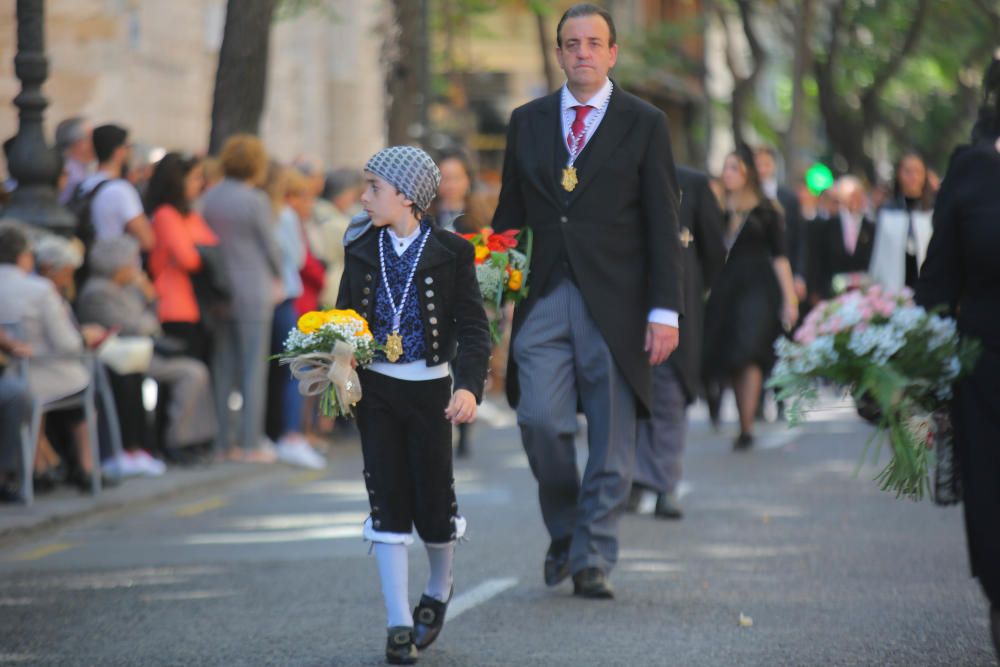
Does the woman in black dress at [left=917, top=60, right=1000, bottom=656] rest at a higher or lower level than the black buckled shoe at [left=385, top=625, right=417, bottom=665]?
higher

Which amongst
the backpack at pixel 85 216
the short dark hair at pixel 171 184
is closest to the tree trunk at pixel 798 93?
the short dark hair at pixel 171 184

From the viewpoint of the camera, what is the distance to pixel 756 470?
45.6ft

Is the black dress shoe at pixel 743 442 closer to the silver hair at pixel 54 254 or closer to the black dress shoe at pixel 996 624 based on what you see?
the silver hair at pixel 54 254

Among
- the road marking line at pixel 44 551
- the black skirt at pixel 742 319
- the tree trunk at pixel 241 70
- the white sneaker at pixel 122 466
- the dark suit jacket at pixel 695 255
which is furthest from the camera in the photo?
the tree trunk at pixel 241 70

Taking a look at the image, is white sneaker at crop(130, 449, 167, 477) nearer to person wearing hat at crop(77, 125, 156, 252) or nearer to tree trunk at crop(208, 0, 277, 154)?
person wearing hat at crop(77, 125, 156, 252)

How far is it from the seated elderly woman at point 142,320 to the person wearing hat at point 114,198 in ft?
1.01

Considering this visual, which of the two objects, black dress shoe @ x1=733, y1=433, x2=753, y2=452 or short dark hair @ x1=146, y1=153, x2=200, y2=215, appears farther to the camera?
black dress shoe @ x1=733, y1=433, x2=753, y2=452


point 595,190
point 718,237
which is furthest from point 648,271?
point 718,237

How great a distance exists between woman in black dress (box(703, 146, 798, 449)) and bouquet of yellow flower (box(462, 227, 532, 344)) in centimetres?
681

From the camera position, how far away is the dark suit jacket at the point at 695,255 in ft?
36.2

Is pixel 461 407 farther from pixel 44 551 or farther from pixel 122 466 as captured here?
pixel 122 466

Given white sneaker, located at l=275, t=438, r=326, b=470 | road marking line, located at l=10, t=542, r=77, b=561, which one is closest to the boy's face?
road marking line, located at l=10, t=542, r=77, b=561

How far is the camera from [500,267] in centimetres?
812

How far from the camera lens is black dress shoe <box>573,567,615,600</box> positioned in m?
8.34
